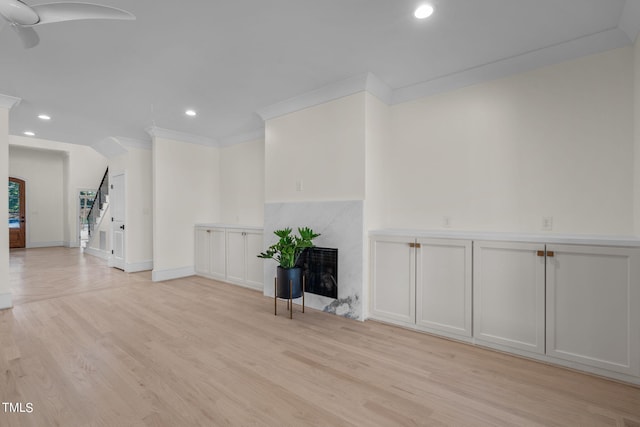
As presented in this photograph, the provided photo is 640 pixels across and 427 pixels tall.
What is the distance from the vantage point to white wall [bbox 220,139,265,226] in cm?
519

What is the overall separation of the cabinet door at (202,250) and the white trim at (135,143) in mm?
2043

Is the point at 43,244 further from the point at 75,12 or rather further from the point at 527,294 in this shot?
Answer: the point at 527,294

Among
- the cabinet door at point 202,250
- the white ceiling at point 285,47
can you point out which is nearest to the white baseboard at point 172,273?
the cabinet door at point 202,250

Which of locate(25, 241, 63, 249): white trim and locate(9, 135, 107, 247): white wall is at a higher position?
locate(9, 135, 107, 247): white wall

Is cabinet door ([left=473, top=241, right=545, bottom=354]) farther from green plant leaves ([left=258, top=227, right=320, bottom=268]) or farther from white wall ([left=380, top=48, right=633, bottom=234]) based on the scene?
green plant leaves ([left=258, top=227, right=320, bottom=268])

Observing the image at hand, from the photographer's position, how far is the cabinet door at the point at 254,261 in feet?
14.6

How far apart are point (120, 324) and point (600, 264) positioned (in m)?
4.36

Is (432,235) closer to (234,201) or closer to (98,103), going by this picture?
(234,201)

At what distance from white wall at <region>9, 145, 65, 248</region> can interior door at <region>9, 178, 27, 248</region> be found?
10 cm

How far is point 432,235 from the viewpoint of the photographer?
2.83 metres

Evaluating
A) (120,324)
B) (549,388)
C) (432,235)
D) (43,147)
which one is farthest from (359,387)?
(43,147)


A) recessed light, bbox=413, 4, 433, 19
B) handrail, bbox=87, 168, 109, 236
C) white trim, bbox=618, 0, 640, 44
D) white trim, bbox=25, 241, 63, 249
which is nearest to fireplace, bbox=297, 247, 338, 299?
recessed light, bbox=413, 4, 433, 19

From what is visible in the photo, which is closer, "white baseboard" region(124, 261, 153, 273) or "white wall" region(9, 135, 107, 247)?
"white baseboard" region(124, 261, 153, 273)

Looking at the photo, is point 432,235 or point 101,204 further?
point 101,204
